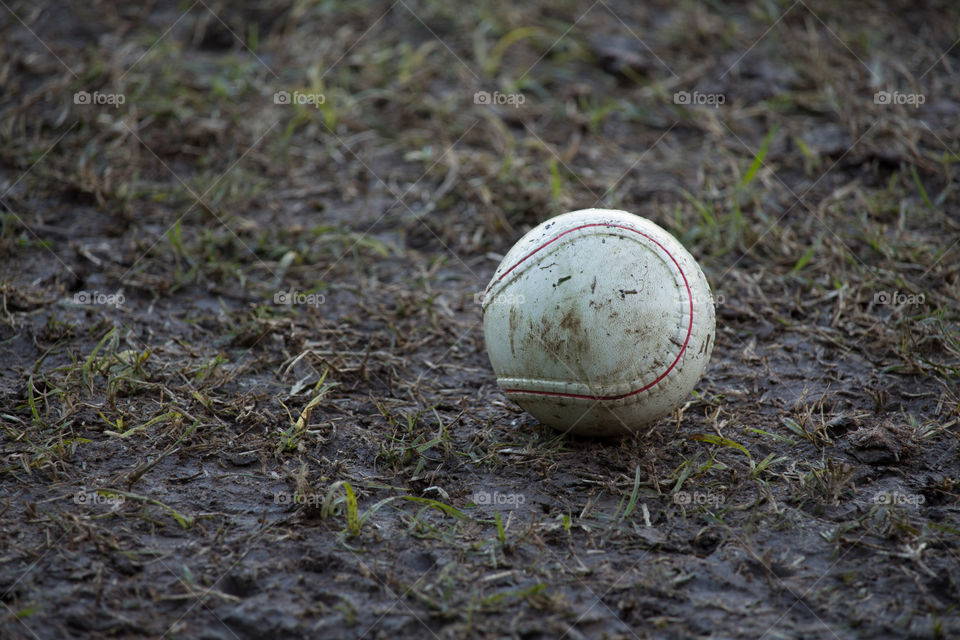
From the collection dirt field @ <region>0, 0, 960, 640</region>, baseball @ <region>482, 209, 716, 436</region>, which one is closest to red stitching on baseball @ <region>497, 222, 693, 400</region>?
baseball @ <region>482, 209, 716, 436</region>

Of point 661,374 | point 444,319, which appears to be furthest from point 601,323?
point 444,319

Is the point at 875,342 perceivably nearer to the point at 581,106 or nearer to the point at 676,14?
the point at 581,106

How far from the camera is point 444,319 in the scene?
4.35 metres

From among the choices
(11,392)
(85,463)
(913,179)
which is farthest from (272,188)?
(913,179)

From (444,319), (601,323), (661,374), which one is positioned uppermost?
(601,323)

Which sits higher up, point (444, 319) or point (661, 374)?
point (661, 374)

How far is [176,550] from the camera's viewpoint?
2.78 meters

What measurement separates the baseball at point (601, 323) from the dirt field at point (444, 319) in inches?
10.8

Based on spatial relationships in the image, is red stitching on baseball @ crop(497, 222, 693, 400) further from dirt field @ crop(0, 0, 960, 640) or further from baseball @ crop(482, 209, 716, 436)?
dirt field @ crop(0, 0, 960, 640)

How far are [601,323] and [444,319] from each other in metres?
1.44

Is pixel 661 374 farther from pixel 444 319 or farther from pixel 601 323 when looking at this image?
pixel 444 319

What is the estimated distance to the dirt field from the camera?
8.78ft

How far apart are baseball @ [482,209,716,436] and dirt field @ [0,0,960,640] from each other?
275 mm

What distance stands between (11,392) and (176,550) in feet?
4.21
